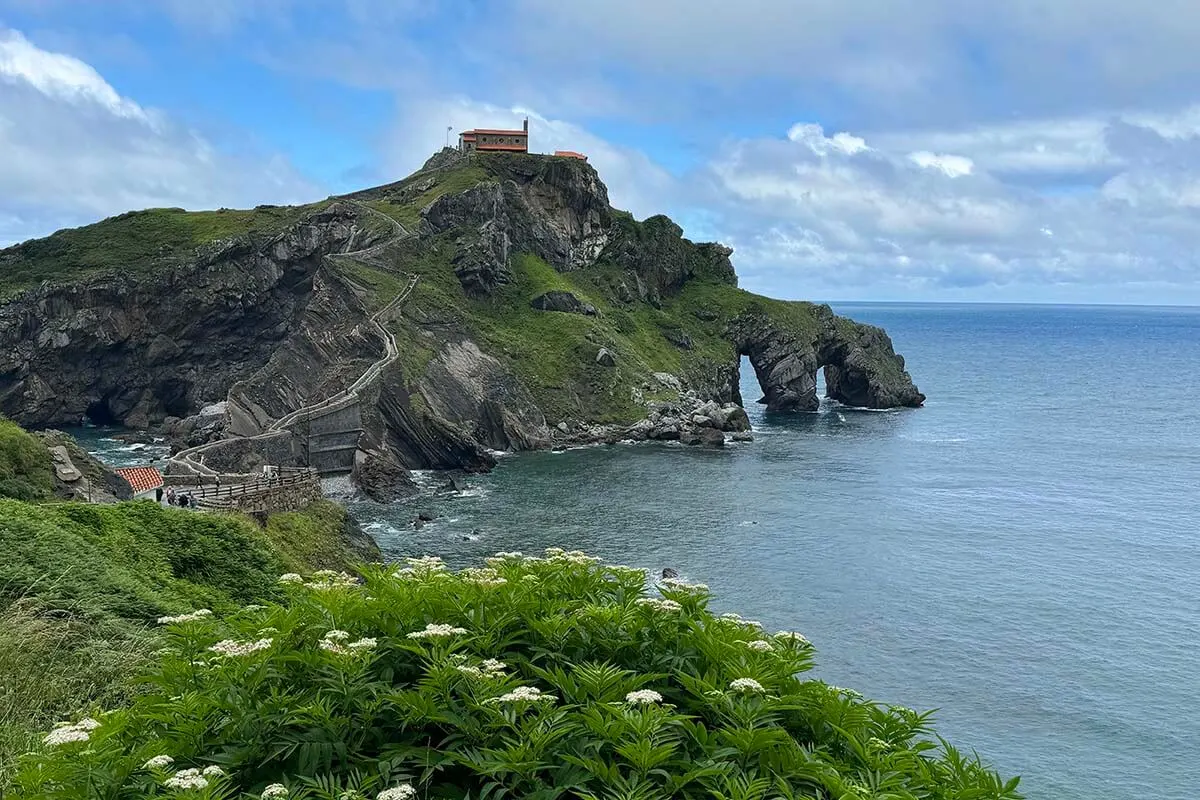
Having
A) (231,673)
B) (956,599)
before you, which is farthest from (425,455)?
(231,673)

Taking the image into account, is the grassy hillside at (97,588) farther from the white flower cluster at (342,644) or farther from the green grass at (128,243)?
the green grass at (128,243)

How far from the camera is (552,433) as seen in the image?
93.1 metres

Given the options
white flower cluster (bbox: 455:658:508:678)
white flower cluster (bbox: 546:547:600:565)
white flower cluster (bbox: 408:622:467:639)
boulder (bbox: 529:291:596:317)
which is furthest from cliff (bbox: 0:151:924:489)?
white flower cluster (bbox: 455:658:508:678)

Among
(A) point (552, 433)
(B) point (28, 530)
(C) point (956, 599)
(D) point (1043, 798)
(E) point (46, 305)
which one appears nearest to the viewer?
(B) point (28, 530)

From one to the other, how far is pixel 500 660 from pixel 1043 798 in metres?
27.0

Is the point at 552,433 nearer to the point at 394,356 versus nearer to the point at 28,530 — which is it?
the point at 394,356

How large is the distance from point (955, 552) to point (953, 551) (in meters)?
0.22

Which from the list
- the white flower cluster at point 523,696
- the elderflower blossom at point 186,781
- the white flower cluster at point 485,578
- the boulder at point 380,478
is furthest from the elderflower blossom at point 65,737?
the boulder at point 380,478

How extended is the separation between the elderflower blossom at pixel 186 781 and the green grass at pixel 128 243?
113 meters

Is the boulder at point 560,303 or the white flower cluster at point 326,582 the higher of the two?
the boulder at point 560,303

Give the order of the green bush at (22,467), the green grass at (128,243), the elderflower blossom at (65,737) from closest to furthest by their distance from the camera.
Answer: the elderflower blossom at (65,737) < the green bush at (22,467) < the green grass at (128,243)

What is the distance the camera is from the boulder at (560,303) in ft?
364

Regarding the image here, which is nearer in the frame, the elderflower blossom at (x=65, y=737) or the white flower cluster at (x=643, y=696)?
the elderflower blossom at (x=65, y=737)

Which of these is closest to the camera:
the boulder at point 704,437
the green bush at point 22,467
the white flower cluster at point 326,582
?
the white flower cluster at point 326,582
